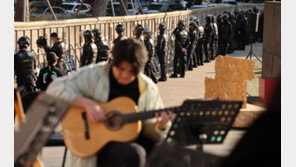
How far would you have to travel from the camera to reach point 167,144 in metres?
3.74

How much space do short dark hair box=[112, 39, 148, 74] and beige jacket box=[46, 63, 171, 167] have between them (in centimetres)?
19

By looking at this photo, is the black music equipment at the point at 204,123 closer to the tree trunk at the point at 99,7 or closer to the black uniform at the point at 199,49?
the black uniform at the point at 199,49

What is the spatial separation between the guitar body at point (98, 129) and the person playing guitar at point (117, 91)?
56 millimetres

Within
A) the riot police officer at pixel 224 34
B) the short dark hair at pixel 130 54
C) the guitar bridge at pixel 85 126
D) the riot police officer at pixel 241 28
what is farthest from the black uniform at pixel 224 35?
the guitar bridge at pixel 85 126

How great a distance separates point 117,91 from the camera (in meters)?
4.37

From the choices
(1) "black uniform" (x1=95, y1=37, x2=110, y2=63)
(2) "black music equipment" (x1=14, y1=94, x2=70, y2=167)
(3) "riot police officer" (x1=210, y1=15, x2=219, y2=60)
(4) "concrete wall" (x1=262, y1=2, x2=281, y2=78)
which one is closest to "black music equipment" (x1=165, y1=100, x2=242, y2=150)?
(2) "black music equipment" (x1=14, y1=94, x2=70, y2=167)

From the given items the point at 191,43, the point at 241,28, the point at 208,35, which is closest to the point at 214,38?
the point at 208,35

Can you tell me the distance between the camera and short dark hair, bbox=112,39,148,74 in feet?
13.7

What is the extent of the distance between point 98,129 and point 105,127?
5 centimetres

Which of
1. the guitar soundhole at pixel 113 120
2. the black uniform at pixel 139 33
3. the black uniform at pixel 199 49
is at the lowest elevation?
the black uniform at pixel 199 49

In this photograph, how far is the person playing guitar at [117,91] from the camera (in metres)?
4.14

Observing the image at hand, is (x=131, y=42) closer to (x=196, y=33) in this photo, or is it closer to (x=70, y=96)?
(x=70, y=96)

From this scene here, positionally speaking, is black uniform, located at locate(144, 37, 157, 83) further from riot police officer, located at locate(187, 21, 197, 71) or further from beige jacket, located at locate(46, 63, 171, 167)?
beige jacket, located at locate(46, 63, 171, 167)

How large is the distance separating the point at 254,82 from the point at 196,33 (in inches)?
183
